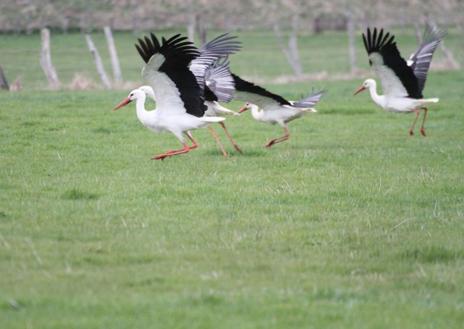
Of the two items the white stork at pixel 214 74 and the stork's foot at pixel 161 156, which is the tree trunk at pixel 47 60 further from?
the stork's foot at pixel 161 156

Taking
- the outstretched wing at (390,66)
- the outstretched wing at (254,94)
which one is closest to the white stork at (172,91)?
the outstretched wing at (254,94)

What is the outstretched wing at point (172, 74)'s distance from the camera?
38.6 ft

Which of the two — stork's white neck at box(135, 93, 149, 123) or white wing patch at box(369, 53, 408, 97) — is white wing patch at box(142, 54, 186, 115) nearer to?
stork's white neck at box(135, 93, 149, 123)

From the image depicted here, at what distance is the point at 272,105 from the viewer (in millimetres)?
15469

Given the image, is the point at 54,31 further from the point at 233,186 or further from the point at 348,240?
the point at 348,240

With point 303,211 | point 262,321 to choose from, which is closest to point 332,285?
point 262,321

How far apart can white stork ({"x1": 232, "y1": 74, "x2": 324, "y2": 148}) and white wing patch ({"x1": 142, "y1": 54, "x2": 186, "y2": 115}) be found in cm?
A: 166

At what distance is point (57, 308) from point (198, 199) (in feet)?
14.1

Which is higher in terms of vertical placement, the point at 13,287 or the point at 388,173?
the point at 13,287

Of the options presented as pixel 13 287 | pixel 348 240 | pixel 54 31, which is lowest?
pixel 54 31

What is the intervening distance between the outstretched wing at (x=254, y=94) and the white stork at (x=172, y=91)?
1388 millimetres

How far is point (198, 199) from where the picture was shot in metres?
10.0

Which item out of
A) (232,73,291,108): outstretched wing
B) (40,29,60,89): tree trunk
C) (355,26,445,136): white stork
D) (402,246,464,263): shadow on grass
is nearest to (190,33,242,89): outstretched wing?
(232,73,291,108): outstretched wing

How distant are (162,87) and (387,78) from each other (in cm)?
516
